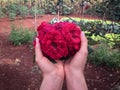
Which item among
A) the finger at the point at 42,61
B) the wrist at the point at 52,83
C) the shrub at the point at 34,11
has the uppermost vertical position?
the finger at the point at 42,61

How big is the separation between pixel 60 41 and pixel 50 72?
7.2 inches

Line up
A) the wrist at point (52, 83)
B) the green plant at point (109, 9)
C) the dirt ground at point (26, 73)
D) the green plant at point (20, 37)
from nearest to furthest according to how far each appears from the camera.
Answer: the wrist at point (52, 83), the green plant at point (109, 9), the dirt ground at point (26, 73), the green plant at point (20, 37)

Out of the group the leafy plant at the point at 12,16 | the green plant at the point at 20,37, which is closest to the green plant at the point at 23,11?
the leafy plant at the point at 12,16

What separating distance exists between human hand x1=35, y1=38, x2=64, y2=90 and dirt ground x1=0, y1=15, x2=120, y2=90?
2302 mm

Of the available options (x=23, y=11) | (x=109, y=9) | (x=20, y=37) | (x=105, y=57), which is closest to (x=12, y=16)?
(x=23, y=11)

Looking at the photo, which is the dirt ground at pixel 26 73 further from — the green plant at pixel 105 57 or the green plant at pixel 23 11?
the green plant at pixel 23 11

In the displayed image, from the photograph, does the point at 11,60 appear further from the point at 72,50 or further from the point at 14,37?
the point at 72,50

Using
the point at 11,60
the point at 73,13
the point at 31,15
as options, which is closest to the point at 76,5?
the point at 73,13

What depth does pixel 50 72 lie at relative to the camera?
1.40 meters

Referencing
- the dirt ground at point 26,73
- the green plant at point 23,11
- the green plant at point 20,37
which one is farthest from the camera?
the green plant at point 23,11

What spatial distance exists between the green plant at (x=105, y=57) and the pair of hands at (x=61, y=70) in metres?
2.91

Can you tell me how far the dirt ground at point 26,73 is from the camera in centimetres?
396

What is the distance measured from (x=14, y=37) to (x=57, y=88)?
13.9ft

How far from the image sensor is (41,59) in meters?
1.44
